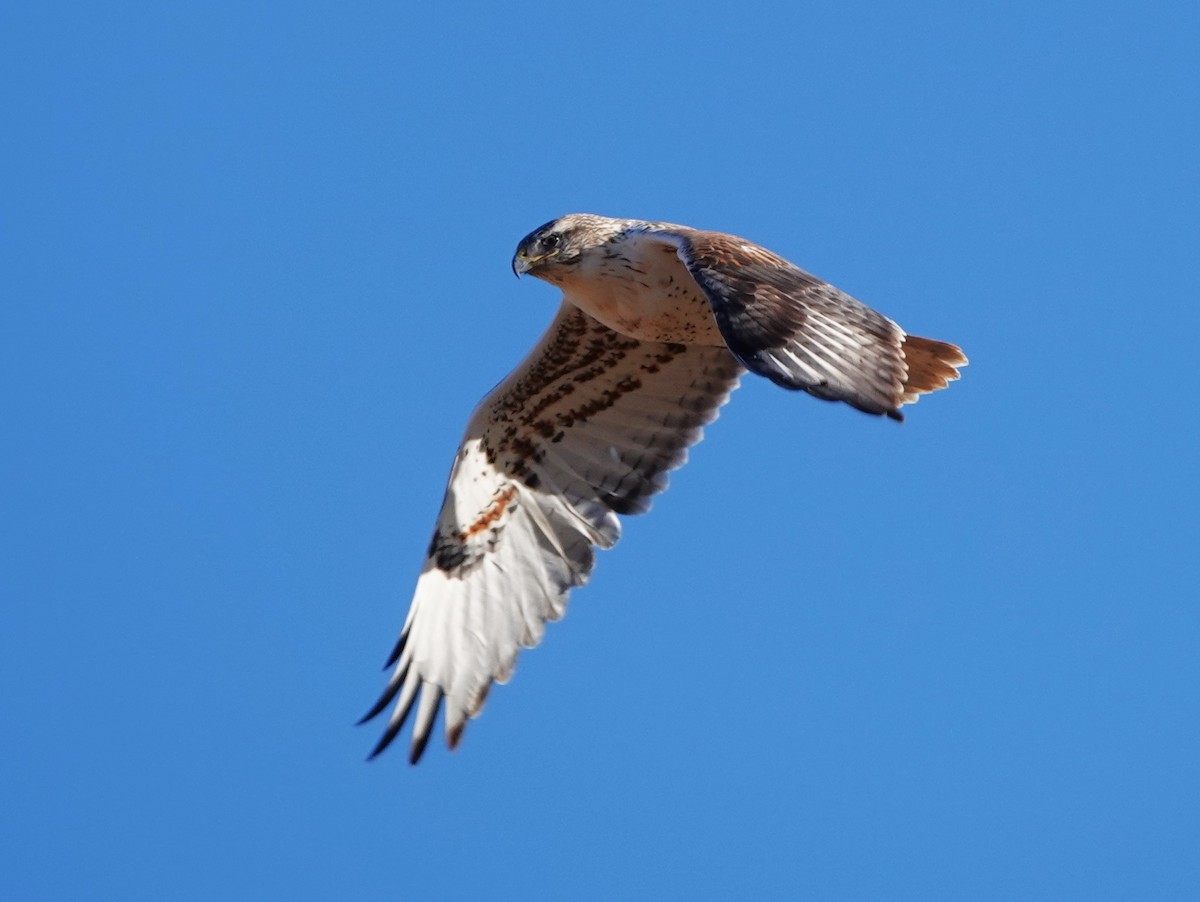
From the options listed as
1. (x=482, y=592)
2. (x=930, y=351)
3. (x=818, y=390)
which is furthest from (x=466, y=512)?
(x=818, y=390)

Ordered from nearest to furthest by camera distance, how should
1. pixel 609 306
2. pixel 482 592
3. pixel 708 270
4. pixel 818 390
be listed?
1. pixel 818 390
2. pixel 708 270
3. pixel 609 306
4. pixel 482 592

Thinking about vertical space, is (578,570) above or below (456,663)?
above

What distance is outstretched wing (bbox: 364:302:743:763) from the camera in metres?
8.12

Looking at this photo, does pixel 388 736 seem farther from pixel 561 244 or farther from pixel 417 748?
pixel 561 244

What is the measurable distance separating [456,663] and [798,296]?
7.55 ft

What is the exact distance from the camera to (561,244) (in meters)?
7.78

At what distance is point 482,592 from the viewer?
8211mm

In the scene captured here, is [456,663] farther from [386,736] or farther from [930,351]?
[930,351]

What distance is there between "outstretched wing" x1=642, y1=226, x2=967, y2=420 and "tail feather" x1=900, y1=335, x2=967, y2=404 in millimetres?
859

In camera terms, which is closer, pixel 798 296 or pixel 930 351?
pixel 798 296

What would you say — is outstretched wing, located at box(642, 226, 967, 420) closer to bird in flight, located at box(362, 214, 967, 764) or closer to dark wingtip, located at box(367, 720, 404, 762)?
bird in flight, located at box(362, 214, 967, 764)

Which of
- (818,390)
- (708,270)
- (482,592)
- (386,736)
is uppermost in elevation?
(708,270)

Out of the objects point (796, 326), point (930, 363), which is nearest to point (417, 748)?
point (796, 326)

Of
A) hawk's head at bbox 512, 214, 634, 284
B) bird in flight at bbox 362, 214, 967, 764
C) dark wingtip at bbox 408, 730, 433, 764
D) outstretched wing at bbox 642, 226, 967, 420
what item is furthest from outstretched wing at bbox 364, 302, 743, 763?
outstretched wing at bbox 642, 226, 967, 420
